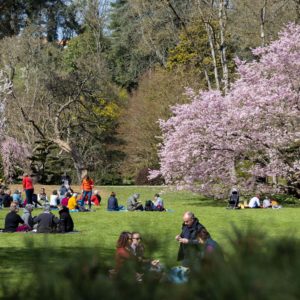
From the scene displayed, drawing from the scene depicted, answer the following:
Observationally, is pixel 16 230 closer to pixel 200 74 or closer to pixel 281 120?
pixel 281 120

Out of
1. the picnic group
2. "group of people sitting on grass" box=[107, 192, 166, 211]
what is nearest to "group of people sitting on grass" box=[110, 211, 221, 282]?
the picnic group

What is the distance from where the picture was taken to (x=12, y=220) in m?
17.6

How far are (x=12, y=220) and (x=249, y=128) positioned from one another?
13789 millimetres

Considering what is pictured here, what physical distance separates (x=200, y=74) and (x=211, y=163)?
23.9 metres

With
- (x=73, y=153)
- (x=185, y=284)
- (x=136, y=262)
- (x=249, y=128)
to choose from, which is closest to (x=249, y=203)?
(x=249, y=128)

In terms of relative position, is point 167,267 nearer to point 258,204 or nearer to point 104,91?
point 258,204

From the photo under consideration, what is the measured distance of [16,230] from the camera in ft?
58.9

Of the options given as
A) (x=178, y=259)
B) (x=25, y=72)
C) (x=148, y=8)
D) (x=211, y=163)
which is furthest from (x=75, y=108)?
(x=178, y=259)

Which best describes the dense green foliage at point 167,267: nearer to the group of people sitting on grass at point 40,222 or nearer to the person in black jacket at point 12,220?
the group of people sitting on grass at point 40,222

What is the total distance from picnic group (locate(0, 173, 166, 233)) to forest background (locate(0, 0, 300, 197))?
41.9 ft

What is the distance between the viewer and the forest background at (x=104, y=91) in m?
44.3

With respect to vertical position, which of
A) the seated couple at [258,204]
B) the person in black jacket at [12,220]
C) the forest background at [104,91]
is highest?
the forest background at [104,91]

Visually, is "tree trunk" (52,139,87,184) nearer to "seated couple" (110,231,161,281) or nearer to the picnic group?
the picnic group

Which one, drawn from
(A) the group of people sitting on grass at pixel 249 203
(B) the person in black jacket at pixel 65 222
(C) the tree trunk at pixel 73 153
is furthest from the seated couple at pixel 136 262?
(C) the tree trunk at pixel 73 153
